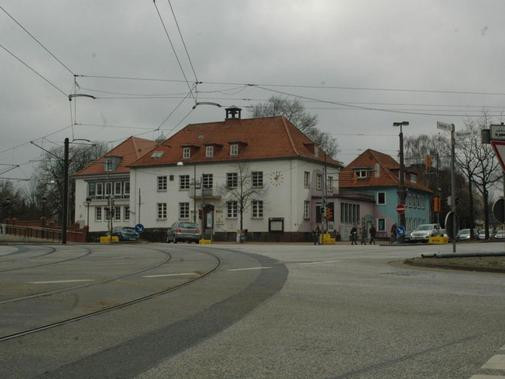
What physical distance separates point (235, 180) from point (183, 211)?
709cm

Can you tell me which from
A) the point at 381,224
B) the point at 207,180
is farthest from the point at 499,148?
the point at 381,224

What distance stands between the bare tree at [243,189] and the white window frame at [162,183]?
772 centimetres

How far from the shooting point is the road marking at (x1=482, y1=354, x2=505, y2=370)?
6.43m

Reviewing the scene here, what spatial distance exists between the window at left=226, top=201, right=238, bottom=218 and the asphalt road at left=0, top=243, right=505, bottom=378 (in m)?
53.0

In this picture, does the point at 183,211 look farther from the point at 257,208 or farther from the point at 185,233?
the point at 185,233

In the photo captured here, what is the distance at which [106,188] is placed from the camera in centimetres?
8500

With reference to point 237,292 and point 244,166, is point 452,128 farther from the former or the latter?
point 244,166

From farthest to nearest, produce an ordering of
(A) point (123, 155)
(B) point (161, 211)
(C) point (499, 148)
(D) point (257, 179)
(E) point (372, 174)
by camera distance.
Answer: (A) point (123, 155) < (E) point (372, 174) < (B) point (161, 211) < (D) point (257, 179) < (C) point (499, 148)

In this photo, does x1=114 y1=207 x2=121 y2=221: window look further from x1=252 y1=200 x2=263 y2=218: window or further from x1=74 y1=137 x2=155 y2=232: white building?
x1=252 y1=200 x2=263 y2=218: window

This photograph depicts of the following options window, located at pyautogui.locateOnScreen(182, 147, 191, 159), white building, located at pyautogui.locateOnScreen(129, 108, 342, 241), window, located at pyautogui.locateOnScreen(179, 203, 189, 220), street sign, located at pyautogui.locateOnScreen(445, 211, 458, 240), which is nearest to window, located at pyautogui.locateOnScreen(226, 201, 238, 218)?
white building, located at pyautogui.locateOnScreen(129, 108, 342, 241)

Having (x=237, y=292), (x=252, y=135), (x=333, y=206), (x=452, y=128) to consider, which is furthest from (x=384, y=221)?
(x=237, y=292)

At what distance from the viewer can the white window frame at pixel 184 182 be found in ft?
240

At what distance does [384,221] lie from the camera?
3159 inches

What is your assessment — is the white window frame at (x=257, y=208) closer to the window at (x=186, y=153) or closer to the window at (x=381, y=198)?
the window at (x=186, y=153)
